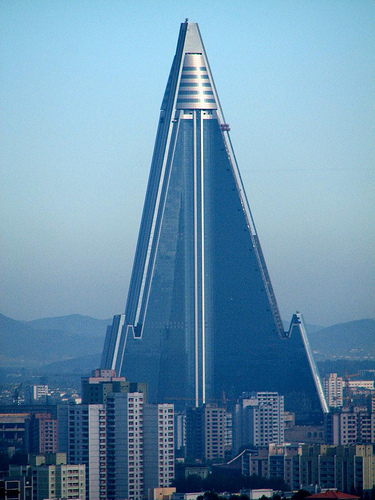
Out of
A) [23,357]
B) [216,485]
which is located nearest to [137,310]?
[23,357]

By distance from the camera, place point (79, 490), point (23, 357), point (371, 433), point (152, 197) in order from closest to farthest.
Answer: point (79, 490)
point (371, 433)
point (152, 197)
point (23, 357)

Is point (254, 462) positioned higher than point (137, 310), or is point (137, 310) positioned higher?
point (137, 310)

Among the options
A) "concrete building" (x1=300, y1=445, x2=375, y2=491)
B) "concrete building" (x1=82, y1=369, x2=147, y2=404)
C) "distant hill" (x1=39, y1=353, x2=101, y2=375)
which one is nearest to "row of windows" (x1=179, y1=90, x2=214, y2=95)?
"distant hill" (x1=39, y1=353, x2=101, y2=375)

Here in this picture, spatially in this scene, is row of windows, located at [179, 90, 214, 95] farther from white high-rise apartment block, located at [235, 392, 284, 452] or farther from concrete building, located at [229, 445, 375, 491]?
concrete building, located at [229, 445, 375, 491]

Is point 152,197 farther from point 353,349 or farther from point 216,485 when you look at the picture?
point 216,485

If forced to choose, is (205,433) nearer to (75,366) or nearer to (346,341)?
(346,341)
